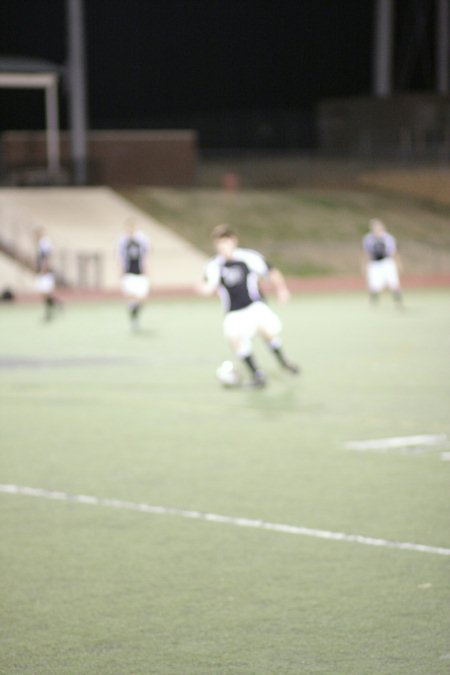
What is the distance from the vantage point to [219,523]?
9.37 metres

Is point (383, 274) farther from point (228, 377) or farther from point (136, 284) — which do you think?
point (228, 377)

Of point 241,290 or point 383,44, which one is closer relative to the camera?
point 241,290

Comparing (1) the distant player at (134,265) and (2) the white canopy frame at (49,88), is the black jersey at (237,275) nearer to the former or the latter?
(1) the distant player at (134,265)

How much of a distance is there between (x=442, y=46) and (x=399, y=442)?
45992mm

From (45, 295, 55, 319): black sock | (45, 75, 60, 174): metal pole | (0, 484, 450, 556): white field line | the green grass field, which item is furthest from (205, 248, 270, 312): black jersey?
(45, 75, 60, 174): metal pole

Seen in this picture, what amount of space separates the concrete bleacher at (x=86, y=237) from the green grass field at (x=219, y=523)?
59.7 ft

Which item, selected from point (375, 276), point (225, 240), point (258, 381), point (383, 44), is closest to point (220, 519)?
point (225, 240)

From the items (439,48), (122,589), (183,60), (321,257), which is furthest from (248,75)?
(122,589)

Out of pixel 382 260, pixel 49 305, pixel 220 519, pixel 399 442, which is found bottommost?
pixel 49 305

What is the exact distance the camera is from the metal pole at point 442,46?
2175 inches

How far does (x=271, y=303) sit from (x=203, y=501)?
2214 centimetres

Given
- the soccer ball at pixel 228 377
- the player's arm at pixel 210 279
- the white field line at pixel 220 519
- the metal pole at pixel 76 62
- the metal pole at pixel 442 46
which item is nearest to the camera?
the white field line at pixel 220 519

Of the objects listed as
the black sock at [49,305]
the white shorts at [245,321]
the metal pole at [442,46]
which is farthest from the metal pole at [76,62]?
the white shorts at [245,321]

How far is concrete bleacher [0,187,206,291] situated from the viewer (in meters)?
37.9
